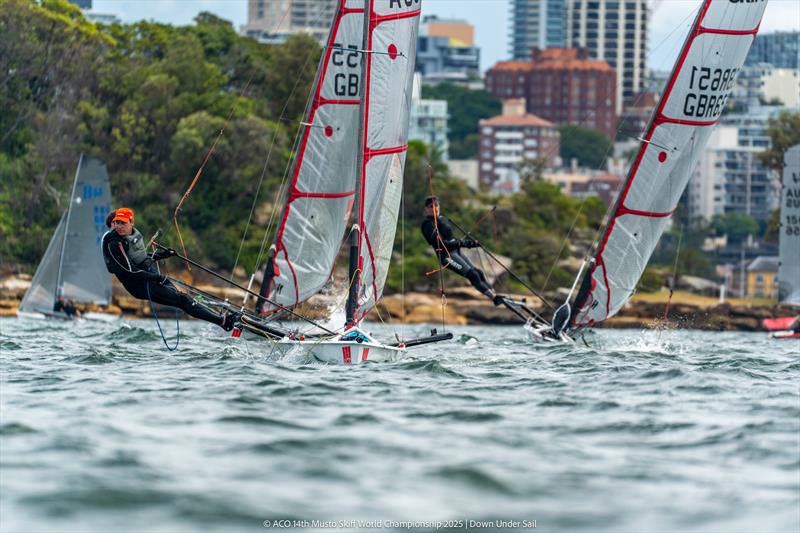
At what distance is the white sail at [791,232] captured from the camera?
36.8m

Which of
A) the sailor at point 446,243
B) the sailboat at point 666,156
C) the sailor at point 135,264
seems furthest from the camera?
the sailboat at point 666,156

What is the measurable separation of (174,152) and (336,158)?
98.0 ft

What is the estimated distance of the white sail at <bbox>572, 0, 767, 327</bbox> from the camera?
24.4 metres

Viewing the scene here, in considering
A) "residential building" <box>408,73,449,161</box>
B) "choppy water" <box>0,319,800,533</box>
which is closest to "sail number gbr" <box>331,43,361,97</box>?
"choppy water" <box>0,319,800,533</box>

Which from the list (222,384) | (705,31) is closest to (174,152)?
(705,31)

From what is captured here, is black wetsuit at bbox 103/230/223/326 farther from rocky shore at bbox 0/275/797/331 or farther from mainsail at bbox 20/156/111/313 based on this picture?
rocky shore at bbox 0/275/797/331

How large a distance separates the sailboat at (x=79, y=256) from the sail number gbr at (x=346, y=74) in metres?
14.8

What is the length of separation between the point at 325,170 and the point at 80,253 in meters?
15.5

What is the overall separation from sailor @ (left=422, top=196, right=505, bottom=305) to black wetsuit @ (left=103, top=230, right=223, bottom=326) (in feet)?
17.6

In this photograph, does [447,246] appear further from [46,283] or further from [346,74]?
[46,283]

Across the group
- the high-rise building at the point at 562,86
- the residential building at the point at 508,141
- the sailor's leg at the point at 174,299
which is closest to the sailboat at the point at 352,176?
the sailor's leg at the point at 174,299

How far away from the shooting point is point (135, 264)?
17984mm

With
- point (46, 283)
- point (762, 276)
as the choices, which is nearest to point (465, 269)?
point (46, 283)

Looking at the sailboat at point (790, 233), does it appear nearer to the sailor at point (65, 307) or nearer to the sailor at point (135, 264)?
the sailor at point (65, 307)
